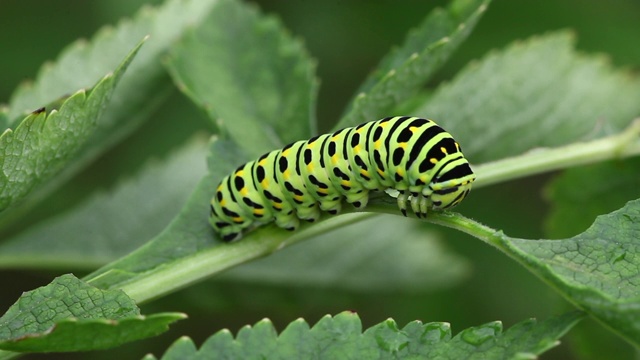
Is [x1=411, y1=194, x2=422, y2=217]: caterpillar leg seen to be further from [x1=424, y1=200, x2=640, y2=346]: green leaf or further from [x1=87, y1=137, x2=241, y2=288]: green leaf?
[x1=87, y1=137, x2=241, y2=288]: green leaf

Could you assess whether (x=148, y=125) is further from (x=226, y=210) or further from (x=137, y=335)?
(x=137, y=335)

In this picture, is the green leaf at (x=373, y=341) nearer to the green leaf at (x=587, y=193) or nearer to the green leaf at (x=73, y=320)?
the green leaf at (x=73, y=320)

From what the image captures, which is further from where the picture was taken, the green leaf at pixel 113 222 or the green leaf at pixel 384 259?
the green leaf at pixel 384 259

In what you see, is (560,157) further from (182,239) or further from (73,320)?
(73,320)

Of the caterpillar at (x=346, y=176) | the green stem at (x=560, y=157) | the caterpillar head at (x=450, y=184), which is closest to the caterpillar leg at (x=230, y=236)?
the caterpillar at (x=346, y=176)

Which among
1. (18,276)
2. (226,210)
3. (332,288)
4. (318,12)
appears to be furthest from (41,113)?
(318,12)

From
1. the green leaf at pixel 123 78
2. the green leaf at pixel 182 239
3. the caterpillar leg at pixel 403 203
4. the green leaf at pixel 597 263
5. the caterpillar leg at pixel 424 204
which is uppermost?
the green leaf at pixel 123 78
